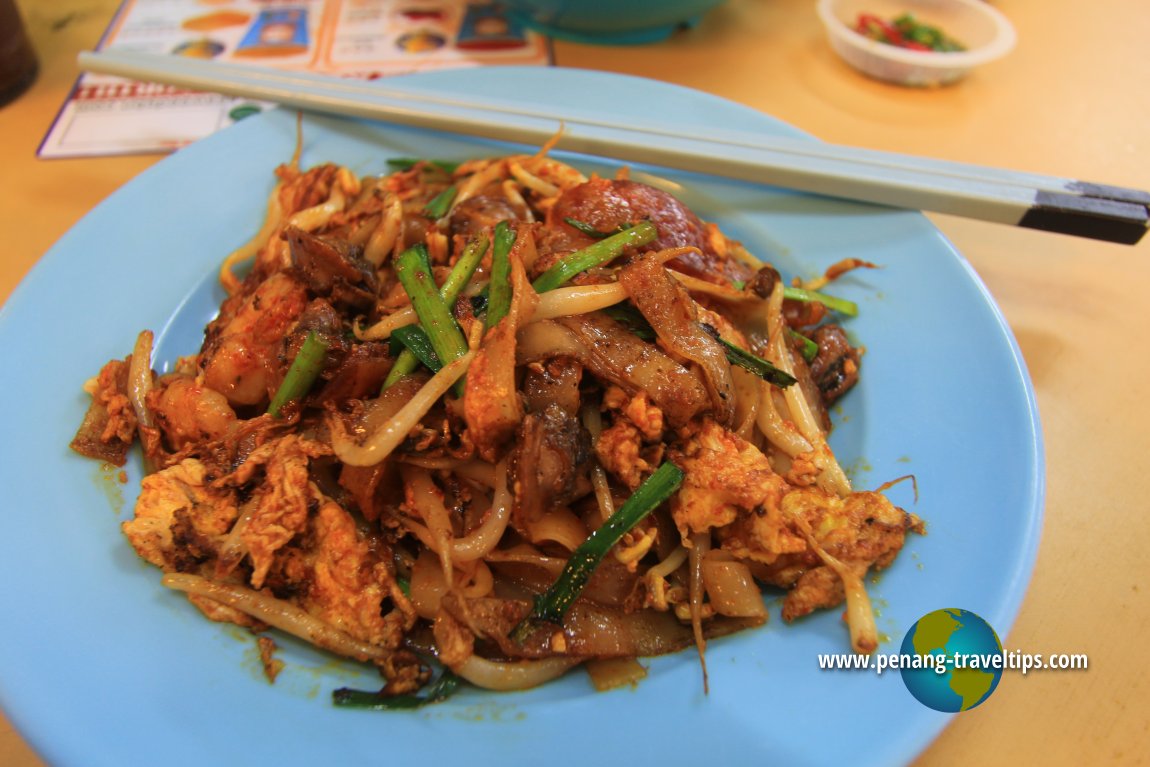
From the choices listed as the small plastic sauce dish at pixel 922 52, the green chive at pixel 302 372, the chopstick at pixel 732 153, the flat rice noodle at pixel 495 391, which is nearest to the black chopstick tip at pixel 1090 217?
the chopstick at pixel 732 153

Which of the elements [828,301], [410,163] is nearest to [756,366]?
[828,301]

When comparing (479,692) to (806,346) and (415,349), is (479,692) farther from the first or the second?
(806,346)

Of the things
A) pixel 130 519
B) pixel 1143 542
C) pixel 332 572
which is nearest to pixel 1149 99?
pixel 1143 542

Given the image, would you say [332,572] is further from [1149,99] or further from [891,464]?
[1149,99]

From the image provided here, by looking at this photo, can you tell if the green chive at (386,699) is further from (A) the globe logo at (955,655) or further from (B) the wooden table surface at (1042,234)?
(A) the globe logo at (955,655)

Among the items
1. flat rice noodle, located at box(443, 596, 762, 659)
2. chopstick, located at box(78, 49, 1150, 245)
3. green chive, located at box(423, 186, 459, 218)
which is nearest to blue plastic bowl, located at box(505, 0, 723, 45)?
chopstick, located at box(78, 49, 1150, 245)

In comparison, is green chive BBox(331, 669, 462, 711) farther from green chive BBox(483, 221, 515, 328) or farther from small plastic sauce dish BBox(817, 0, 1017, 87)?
small plastic sauce dish BBox(817, 0, 1017, 87)

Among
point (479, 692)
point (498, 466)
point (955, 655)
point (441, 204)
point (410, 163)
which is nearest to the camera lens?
point (955, 655)
